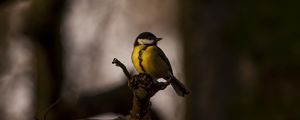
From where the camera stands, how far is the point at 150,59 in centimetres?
304

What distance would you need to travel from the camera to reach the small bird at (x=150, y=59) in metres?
2.98

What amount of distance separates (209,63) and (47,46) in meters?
1.65

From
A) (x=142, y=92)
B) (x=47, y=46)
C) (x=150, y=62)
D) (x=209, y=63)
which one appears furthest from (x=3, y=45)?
(x=142, y=92)

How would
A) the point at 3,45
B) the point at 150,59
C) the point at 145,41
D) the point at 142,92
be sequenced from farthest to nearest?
1. the point at 3,45
2. the point at 145,41
3. the point at 150,59
4. the point at 142,92

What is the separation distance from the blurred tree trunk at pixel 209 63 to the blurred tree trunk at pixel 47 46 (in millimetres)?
1391

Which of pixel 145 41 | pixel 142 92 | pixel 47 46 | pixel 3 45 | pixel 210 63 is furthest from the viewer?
pixel 3 45

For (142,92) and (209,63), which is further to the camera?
(209,63)

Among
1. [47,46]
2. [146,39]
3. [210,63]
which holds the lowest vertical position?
[210,63]

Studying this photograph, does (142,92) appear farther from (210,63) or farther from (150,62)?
(210,63)

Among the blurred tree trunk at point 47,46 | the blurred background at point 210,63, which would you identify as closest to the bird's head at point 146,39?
the blurred background at point 210,63

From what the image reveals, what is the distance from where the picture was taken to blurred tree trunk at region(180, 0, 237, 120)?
185 inches

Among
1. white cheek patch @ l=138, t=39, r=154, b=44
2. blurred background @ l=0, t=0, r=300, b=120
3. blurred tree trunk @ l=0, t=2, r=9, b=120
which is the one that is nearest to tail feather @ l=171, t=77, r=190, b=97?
white cheek patch @ l=138, t=39, r=154, b=44

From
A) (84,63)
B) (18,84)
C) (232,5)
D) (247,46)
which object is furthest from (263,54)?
(84,63)

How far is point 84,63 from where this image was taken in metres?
8.49
